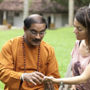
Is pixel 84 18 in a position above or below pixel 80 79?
above

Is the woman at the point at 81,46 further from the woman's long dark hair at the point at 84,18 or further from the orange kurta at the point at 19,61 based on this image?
the orange kurta at the point at 19,61

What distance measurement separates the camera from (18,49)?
12.8 feet

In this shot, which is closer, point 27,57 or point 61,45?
point 27,57

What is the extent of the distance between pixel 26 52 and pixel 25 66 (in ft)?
0.61

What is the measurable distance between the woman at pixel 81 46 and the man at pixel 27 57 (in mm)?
471

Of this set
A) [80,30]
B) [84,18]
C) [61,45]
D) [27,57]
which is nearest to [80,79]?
[80,30]

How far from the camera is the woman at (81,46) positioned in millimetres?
3105

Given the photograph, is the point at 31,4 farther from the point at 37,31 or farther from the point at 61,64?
the point at 37,31

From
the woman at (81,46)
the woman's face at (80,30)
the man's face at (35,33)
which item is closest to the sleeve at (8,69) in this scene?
the man's face at (35,33)

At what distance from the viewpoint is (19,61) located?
3.89m

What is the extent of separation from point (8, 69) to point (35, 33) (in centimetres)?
57

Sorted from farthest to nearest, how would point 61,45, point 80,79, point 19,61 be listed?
point 61,45 → point 19,61 → point 80,79

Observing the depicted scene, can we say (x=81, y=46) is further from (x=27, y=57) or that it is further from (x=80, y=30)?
(x=27, y=57)

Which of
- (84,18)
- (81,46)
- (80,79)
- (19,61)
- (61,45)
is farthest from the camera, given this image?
(61,45)
